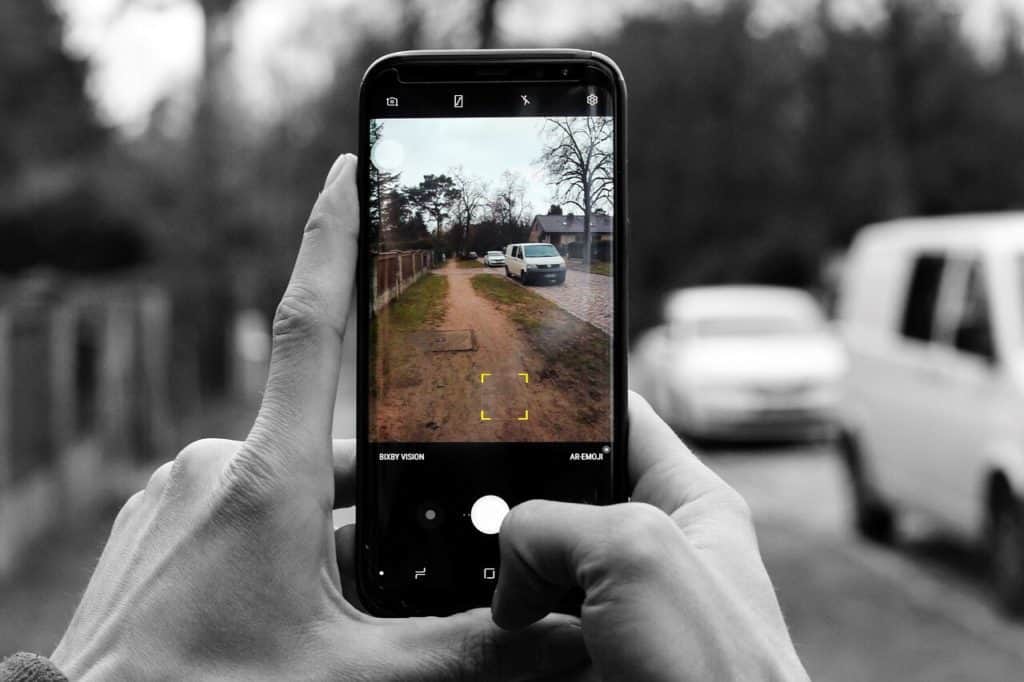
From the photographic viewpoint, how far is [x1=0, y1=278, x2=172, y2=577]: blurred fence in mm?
8102

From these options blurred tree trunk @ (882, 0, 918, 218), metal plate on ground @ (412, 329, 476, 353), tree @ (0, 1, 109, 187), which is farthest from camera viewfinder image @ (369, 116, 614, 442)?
blurred tree trunk @ (882, 0, 918, 218)

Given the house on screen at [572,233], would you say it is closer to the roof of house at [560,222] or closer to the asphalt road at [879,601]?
the roof of house at [560,222]

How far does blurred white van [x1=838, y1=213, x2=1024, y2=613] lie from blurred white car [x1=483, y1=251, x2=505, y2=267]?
5.55 m

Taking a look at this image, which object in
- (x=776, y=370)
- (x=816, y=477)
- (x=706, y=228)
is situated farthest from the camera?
(x=706, y=228)

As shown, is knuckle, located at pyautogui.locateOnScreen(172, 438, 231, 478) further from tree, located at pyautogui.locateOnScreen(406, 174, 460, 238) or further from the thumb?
tree, located at pyautogui.locateOnScreen(406, 174, 460, 238)

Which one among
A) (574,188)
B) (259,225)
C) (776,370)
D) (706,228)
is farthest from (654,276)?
(574,188)

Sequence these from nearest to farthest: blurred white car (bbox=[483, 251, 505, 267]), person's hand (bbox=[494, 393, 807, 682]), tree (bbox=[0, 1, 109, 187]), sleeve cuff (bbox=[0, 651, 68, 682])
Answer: person's hand (bbox=[494, 393, 807, 682]) → sleeve cuff (bbox=[0, 651, 68, 682]) → blurred white car (bbox=[483, 251, 505, 267]) → tree (bbox=[0, 1, 109, 187])

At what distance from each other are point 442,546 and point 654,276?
30.5 meters

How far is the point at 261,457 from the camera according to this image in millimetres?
1537

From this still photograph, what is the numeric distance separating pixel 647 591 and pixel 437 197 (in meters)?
0.81

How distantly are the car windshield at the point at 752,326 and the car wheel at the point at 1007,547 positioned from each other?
7118 mm

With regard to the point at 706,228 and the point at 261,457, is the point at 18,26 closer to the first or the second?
the point at 706,228

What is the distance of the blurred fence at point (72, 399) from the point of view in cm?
810

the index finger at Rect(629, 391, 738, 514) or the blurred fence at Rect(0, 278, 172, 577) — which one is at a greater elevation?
the index finger at Rect(629, 391, 738, 514)
